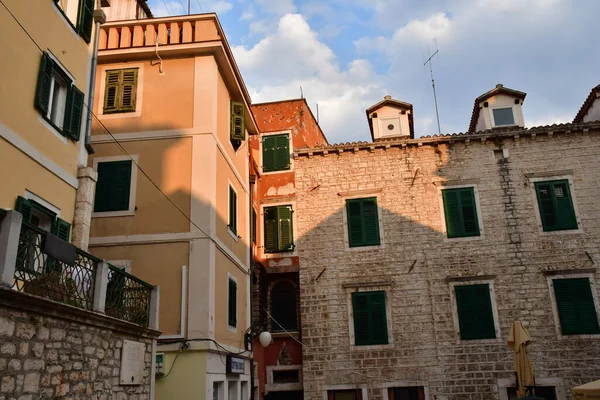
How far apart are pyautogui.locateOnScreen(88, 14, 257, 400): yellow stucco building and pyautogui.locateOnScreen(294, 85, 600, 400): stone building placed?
3285 mm

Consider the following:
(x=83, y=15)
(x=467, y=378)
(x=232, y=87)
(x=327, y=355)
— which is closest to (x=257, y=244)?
(x=327, y=355)

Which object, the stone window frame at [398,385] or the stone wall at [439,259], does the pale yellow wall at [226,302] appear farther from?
the stone window frame at [398,385]

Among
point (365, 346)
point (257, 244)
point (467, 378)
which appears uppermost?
point (257, 244)

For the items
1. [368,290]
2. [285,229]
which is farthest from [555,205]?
[285,229]

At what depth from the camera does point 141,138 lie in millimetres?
13016

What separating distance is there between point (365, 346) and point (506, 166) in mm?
7195

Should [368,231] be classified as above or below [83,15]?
below

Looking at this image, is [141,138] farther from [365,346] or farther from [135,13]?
[365,346]

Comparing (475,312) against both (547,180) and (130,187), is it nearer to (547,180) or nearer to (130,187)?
(547,180)

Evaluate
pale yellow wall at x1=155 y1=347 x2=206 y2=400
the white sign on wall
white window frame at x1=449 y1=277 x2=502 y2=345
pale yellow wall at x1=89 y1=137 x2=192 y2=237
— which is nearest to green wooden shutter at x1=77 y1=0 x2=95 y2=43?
pale yellow wall at x1=89 y1=137 x2=192 y2=237

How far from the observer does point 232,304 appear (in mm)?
13617

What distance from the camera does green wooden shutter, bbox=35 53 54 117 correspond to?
870cm

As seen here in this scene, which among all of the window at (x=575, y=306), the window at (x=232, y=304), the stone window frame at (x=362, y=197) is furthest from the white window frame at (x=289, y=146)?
the window at (x=575, y=306)

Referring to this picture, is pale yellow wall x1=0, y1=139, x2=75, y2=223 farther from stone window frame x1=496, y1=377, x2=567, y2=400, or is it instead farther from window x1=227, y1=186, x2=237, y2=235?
stone window frame x1=496, y1=377, x2=567, y2=400
